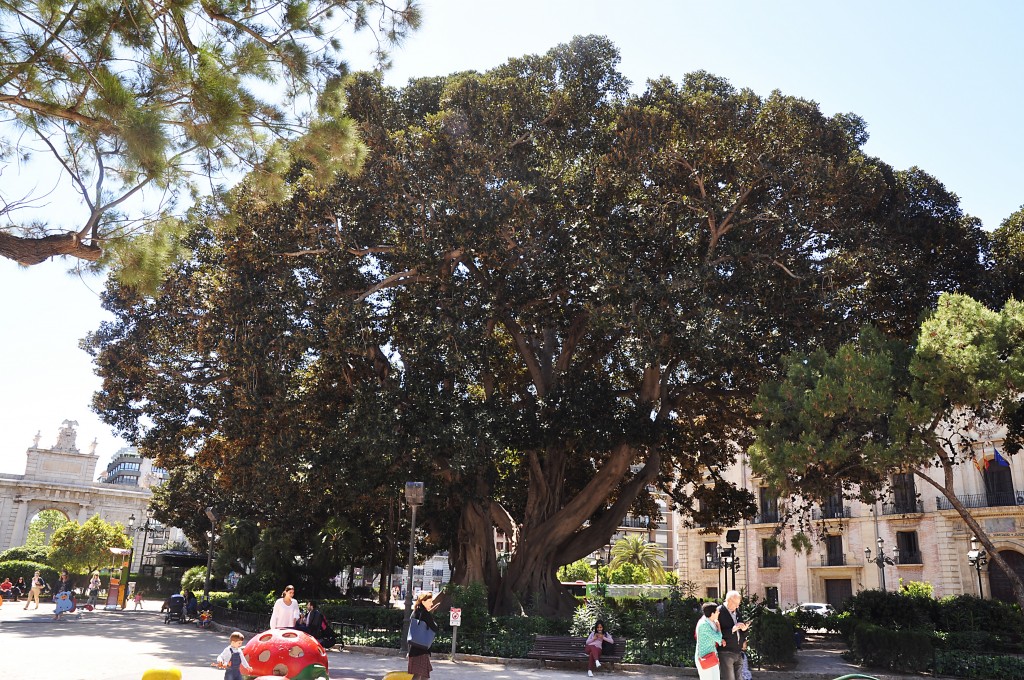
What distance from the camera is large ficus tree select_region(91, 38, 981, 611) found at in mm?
17828

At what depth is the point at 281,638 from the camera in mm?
9711

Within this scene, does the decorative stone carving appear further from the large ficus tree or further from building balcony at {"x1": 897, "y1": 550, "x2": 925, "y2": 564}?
building balcony at {"x1": 897, "y1": 550, "x2": 925, "y2": 564}

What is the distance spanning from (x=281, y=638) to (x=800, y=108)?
16064 mm

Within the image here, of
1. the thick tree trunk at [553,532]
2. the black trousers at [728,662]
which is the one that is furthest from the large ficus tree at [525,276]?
the black trousers at [728,662]

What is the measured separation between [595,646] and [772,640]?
358 cm

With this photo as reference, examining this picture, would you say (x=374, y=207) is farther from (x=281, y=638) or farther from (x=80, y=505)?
(x=80, y=505)

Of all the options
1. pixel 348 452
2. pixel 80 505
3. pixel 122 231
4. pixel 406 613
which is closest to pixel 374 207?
pixel 348 452

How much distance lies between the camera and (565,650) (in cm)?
1605

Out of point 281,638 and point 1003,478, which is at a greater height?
point 1003,478

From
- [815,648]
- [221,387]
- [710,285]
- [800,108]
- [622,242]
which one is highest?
[800,108]

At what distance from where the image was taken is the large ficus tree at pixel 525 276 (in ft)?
58.5

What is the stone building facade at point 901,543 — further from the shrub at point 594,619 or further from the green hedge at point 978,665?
the green hedge at point 978,665

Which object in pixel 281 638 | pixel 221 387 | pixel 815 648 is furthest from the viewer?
pixel 815 648

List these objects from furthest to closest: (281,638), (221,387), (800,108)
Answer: (221,387) < (800,108) < (281,638)
